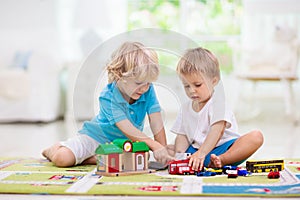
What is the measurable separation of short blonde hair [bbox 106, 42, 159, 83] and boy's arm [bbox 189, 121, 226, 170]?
0.23 metres

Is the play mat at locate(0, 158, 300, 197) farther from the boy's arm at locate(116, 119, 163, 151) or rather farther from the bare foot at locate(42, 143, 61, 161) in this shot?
the bare foot at locate(42, 143, 61, 161)

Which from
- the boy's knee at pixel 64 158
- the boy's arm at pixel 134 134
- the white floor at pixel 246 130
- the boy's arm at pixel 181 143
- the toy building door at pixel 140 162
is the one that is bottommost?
the white floor at pixel 246 130

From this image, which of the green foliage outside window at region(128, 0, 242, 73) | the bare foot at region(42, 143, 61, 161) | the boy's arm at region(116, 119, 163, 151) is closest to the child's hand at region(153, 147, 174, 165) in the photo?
the boy's arm at region(116, 119, 163, 151)

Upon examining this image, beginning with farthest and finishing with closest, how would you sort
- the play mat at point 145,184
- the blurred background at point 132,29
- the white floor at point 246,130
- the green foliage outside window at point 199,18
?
the green foliage outside window at point 199,18 < the blurred background at point 132,29 < the white floor at point 246,130 < the play mat at point 145,184

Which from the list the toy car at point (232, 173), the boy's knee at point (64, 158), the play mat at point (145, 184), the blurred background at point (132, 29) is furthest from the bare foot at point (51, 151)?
the blurred background at point (132, 29)

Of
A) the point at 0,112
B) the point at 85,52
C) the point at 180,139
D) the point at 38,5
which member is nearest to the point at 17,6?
the point at 38,5

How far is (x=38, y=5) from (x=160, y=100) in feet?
11.4

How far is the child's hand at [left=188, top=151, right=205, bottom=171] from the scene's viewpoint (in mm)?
1521

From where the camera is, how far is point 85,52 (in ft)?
14.8

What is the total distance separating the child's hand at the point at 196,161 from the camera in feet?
4.99

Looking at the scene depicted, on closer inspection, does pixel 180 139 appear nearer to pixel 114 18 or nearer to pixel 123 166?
pixel 123 166

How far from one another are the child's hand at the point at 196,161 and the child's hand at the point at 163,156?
74 millimetres

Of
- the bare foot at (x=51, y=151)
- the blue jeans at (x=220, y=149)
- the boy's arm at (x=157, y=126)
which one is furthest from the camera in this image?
the bare foot at (x=51, y=151)

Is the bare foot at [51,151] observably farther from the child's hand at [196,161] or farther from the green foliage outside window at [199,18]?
the green foliage outside window at [199,18]
